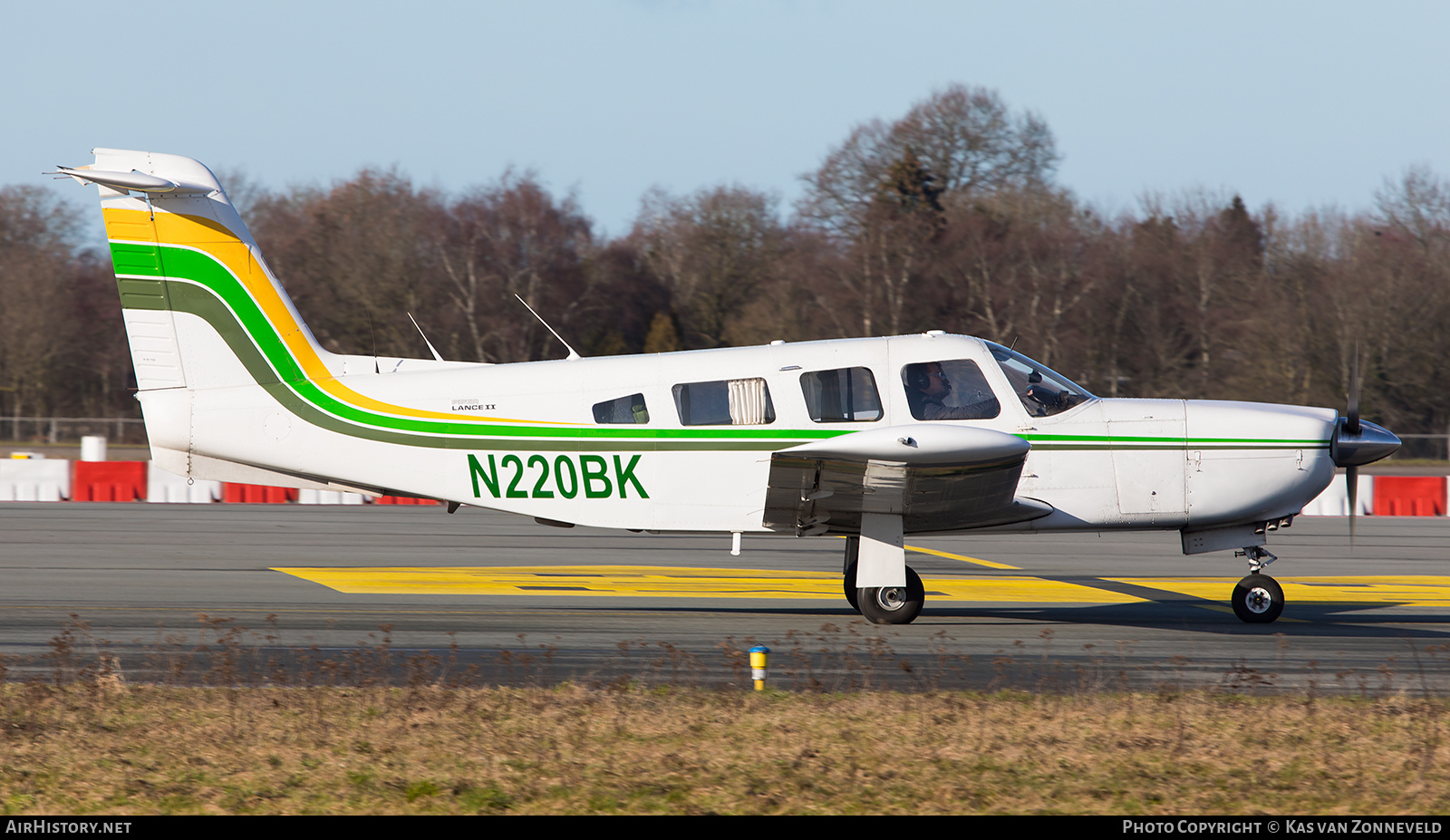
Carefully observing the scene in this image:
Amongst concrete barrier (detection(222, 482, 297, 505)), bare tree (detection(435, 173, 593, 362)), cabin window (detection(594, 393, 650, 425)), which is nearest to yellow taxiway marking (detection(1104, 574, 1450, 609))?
cabin window (detection(594, 393, 650, 425))

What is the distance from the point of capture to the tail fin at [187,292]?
10805 mm

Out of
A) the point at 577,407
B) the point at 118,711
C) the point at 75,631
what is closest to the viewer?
the point at 118,711

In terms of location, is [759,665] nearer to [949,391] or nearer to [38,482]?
[949,391]

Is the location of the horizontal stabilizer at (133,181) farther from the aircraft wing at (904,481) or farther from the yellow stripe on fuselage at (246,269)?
the aircraft wing at (904,481)

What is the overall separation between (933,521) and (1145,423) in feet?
6.92

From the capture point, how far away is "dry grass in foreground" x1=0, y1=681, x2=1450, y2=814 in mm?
5227

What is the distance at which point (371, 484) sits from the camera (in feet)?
35.8

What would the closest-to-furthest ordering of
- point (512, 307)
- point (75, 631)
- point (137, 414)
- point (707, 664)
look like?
point (707, 664) → point (75, 631) → point (137, 414) → point (512, 307)

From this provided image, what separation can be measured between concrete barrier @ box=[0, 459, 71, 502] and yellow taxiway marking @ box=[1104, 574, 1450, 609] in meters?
21.0

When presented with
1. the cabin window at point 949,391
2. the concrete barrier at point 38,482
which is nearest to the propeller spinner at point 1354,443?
the cabin window at point 949,391

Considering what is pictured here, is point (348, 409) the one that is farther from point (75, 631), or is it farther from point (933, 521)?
point (933, 521)

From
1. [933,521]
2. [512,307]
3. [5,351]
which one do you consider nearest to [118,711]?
[933,521]

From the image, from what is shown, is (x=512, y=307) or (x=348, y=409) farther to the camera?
(x=512, y=307)

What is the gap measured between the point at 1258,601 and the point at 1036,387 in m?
2.94
